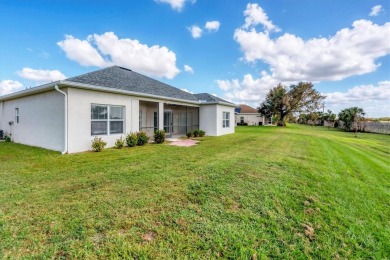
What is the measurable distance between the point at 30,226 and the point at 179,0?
47.1 feet

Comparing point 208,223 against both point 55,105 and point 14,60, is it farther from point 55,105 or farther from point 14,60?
point 14,60

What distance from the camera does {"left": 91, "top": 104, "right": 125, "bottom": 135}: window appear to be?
9250mm

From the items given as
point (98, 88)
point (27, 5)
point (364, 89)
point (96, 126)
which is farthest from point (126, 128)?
point (364, 89)

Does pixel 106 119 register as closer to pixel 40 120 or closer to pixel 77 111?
pixel 77 111

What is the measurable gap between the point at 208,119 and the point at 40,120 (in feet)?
38.7

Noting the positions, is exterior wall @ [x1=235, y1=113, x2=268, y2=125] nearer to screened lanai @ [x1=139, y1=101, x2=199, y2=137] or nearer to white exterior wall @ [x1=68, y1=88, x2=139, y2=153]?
screened lanai @ [x1=139, y1=101, x2=199, y2=137]

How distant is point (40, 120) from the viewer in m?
9.80

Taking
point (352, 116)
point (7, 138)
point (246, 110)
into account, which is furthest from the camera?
point (246, 110)

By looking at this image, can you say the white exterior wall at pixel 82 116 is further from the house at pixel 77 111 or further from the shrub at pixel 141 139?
the shrub at pixel 141 139

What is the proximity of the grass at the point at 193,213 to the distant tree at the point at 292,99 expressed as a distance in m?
31.4

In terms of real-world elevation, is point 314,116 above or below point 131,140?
above

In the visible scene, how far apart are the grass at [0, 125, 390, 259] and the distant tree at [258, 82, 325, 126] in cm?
3141

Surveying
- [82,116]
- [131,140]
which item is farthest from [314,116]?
[82,116]

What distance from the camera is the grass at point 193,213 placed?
2.45m
